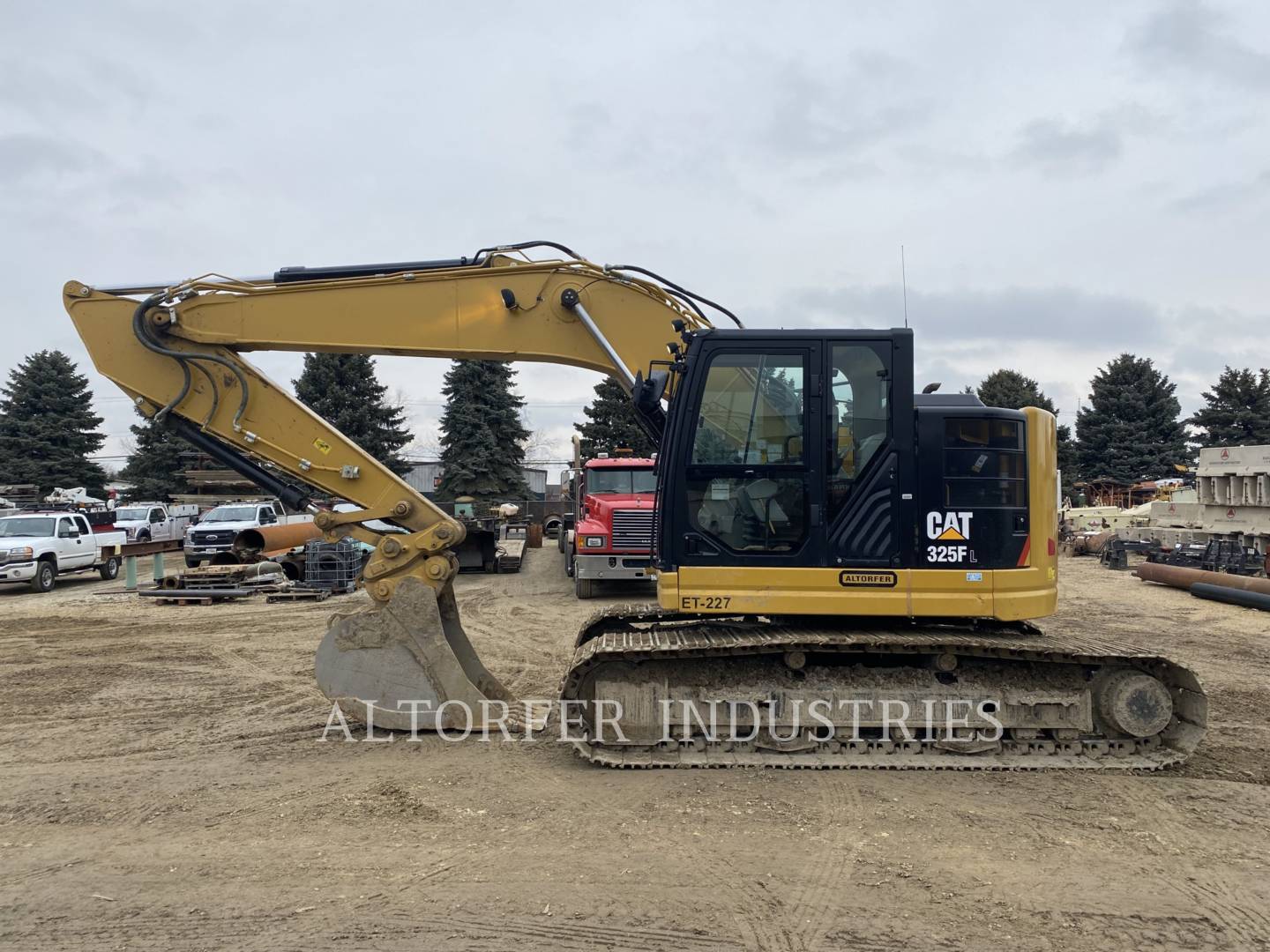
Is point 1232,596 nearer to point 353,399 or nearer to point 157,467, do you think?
point 353,399

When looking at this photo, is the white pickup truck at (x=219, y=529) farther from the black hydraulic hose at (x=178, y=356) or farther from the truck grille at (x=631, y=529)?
the black hydraulic hose at (x=178, y=356)

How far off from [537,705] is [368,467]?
2.61m

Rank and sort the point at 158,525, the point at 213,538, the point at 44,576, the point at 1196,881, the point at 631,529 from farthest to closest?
the point at 158,525 → the point at 213,538 → the point at 44,576 → the point at 631,529 → the point at 1196,881

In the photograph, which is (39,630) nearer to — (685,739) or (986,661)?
(685,739)

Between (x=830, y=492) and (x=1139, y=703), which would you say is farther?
(x=1139, y=703)

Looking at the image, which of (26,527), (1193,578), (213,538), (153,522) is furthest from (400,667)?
(153,522)

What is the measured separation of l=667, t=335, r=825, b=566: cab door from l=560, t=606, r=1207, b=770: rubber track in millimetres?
591

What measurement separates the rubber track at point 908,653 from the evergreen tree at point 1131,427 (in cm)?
4582

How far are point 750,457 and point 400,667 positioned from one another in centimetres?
309

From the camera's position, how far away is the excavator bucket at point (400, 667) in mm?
6699

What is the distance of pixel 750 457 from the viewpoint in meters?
6.04

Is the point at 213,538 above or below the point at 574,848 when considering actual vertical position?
above

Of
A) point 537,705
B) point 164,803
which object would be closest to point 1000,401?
point 537,705

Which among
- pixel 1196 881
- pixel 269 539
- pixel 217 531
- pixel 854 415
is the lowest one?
pixel 1196 881
